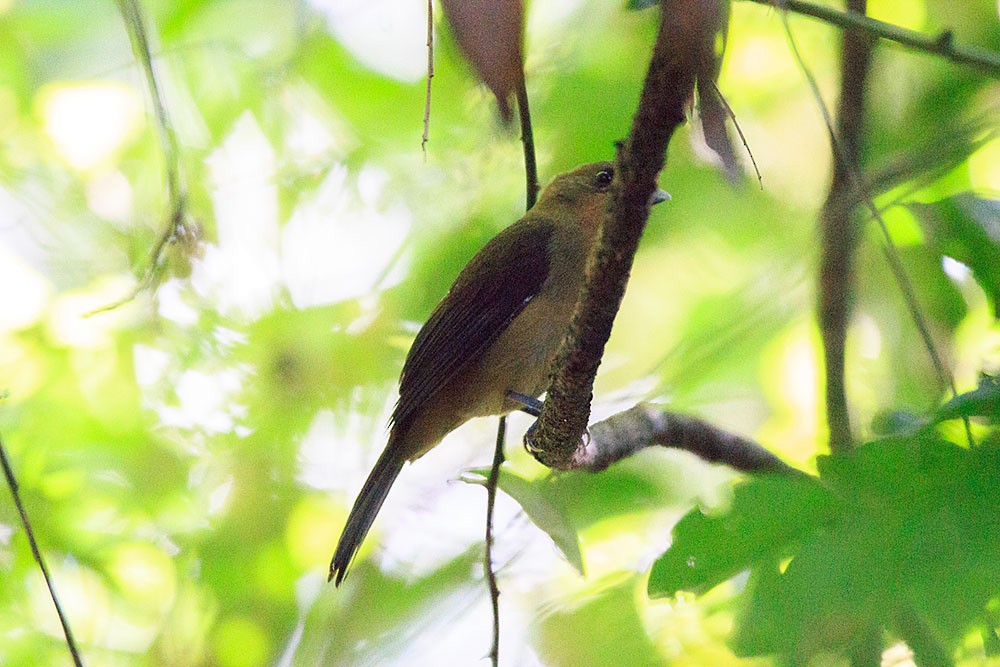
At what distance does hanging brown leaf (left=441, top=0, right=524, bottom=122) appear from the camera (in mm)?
804

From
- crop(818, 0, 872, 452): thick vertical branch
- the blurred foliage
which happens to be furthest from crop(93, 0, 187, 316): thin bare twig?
crop(818, 0, 872, 452): thick vertical branch

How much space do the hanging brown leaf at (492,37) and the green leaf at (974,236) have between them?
113 cm

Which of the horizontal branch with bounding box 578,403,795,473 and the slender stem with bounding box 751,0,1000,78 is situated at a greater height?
the slender stem with bounding box 751,0,1000,78

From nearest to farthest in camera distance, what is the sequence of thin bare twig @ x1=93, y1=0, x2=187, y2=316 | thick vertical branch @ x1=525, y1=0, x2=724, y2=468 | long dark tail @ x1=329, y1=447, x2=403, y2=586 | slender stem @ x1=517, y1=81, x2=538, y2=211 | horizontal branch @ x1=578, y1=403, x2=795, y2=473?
thick vertical branch @ x1=525, y1=0, x2=724, y2=468 < thin bare twig @ x1=93, y1=0, x2=187, y2=316 < slender stem @ x1=517, y1=81, x2=538, y2=211 < horizontal branch @ x1=578, y1=403, x2=795, y2=473 < long dark tail @ x1=329, y1=447, x2=403, y2=586

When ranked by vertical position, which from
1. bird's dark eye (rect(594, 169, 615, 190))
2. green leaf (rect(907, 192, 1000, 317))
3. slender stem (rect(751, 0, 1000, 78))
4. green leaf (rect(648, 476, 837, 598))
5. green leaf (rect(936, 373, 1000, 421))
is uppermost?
bird's dark eye (rect(594, 169, 615, 190))

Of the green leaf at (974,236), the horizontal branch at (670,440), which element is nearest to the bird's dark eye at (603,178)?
the horizontal branch at (670,440)

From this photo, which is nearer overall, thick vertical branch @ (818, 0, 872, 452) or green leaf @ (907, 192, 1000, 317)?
green leaf @ (907, 192, 1000, 317)

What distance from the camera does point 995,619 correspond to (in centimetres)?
97

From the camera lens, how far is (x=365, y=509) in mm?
3395

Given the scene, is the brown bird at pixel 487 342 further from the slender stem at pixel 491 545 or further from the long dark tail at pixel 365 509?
the slender stem at pixel 491 545

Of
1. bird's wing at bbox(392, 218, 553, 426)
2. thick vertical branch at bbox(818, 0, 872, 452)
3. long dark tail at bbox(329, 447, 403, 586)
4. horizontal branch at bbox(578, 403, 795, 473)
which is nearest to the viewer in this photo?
horizontal branch at bbox(578, 403, 795, 473)

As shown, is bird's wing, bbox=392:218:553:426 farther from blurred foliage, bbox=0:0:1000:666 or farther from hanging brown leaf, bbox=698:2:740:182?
hanging brown leaf, bbox=698:2:740:182

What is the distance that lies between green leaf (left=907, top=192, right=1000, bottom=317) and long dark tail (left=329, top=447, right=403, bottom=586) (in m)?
2.15

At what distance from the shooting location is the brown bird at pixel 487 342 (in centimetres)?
353
